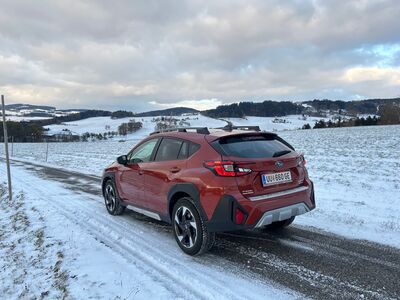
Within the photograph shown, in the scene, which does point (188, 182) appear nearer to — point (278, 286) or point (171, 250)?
point (171, 250)

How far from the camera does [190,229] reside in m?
4.91

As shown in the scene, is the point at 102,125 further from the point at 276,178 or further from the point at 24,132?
the point at 276,178

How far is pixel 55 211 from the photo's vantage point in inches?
304

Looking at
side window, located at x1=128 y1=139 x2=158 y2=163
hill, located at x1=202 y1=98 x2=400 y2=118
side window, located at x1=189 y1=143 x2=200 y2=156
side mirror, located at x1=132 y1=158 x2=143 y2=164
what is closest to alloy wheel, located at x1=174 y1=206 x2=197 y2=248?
side window, located at x1=189 y1=143 x2=200 y2=156

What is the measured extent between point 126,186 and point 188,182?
2224 millimetres

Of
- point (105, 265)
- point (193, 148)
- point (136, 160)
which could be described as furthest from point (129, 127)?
point (105, 265)

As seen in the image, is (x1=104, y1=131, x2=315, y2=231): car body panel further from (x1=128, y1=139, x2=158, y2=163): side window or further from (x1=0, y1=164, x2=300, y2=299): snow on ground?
(x1=0, y1=164, x2=300, y2=299): snow on ground

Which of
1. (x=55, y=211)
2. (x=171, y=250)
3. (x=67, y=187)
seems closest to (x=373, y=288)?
(x=171, y=250)

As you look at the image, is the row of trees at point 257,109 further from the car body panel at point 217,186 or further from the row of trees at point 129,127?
the car body panel at point 217,186

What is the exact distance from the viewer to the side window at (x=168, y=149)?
212 inches

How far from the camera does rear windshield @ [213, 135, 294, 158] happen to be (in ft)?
15.5

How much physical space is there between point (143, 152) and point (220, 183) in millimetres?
2308

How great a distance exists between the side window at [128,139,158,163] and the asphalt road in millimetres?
1304

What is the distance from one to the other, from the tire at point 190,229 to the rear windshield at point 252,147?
87 centimetres
